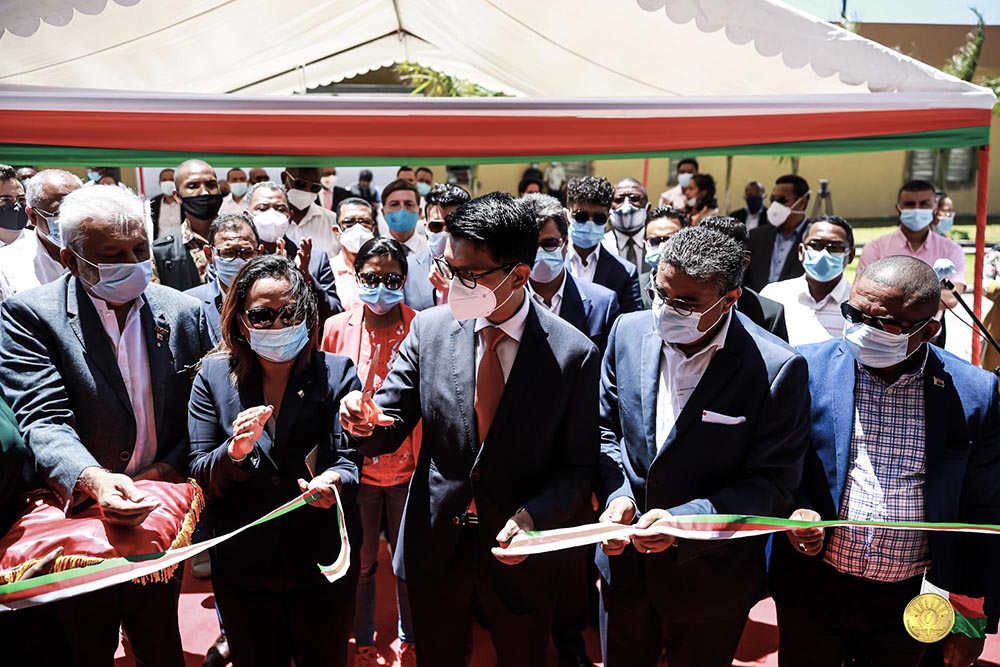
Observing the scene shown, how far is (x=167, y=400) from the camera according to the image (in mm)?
2891

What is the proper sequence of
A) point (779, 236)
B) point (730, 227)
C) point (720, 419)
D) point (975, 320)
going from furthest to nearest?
1. point (779, 236)
2. point (730, 227)
3. point (975, 320)
4. point (720, 419)

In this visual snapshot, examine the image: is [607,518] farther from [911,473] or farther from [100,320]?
[100,320]

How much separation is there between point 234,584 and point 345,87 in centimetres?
1727

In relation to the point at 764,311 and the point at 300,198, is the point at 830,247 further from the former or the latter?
the point at 300,198

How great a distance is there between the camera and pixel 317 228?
6.20 metres

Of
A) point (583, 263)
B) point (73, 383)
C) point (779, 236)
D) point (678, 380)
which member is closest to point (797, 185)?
point (779, 236)

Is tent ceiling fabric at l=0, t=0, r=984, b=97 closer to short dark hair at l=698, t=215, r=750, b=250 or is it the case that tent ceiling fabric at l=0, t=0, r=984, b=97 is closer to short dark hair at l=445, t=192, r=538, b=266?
short dark hair at l=698, t=215, r=750, b=250

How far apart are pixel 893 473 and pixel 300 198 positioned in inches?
186

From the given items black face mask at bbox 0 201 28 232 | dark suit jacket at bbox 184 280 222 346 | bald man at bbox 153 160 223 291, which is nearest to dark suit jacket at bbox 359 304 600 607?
dark suit jacket at bbox 184 280 222 346

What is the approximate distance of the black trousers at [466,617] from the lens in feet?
8.87

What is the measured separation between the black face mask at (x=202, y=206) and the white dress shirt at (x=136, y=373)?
2.44 m

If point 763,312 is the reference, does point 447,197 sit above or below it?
above

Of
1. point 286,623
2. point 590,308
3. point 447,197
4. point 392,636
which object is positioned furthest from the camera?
point 447,197

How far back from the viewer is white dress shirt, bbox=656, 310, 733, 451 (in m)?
2.73
